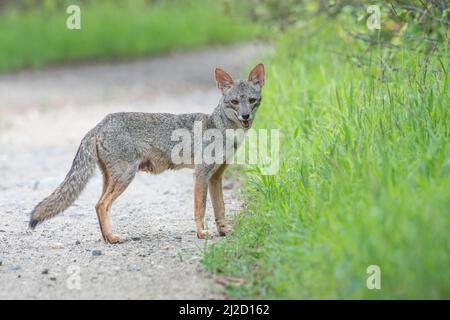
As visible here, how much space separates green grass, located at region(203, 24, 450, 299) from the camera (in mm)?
4293

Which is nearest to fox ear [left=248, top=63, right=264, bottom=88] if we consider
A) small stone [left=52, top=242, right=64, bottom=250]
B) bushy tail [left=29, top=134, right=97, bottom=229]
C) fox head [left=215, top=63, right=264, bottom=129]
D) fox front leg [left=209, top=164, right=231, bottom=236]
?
fox head [left=215, top=63, right=264, bottom=129]

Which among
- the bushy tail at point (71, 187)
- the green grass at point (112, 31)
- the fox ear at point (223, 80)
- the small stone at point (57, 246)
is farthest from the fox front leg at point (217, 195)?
the green grass at point (112, 31)

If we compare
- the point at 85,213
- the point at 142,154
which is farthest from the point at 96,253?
the point at 85,213

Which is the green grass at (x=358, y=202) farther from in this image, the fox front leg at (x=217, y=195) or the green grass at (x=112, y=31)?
the green grass at (x=112, y=31)

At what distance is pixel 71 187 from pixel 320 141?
7.32 feet

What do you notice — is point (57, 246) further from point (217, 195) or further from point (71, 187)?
point (217, 195)

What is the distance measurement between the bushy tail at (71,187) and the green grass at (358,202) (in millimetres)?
1299

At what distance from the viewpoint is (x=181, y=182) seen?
30.5ft

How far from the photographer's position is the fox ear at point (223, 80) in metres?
7.09

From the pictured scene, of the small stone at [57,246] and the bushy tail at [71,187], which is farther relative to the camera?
the small stone at [57,246]

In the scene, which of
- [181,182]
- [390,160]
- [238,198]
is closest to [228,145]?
[238,198]

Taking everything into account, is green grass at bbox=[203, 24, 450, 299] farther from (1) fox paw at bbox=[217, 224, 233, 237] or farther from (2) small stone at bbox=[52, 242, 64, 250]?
(2) small stone at bbox=[52, 242, 64, 250]

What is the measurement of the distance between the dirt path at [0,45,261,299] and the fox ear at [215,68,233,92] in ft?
4.02
